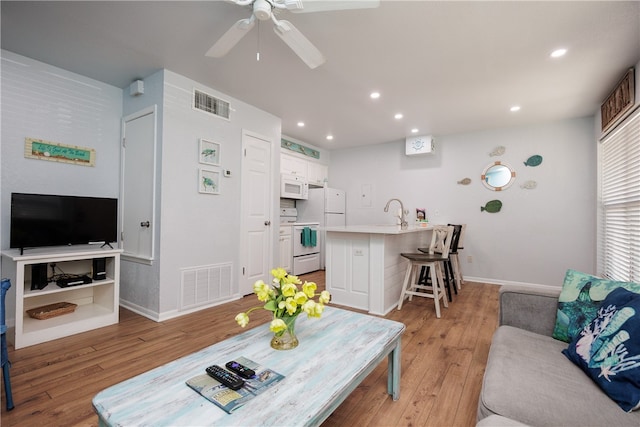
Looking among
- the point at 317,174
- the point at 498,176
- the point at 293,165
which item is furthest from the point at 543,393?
the point at 317,174

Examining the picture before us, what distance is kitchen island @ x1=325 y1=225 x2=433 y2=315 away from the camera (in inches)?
122

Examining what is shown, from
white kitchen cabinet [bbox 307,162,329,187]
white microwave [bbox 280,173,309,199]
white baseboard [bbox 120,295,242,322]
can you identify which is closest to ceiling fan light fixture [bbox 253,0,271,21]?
white baseboard [bbox 120,295,242,322]

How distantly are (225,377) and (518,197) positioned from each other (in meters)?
4.99

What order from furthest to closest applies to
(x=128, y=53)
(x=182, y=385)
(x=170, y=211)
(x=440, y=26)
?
(x=170, y=211) < (x=128, y=53) < (x=440, y=26) < (x=182, y=385)

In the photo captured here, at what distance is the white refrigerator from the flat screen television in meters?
3.37

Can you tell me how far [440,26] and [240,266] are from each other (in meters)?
3.27

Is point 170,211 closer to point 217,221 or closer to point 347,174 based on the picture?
point 217,221

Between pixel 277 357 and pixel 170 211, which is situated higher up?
pixel 170 211

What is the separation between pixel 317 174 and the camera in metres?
6.09

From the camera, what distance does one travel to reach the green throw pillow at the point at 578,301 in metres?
1.46

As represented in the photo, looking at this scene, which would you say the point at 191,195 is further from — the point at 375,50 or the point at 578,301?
the point at 578,301

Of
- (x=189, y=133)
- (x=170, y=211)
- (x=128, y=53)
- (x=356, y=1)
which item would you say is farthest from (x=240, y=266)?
(x=356, y=1)

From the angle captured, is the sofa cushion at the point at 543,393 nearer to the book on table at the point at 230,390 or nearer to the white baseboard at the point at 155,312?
the book on table at the point at 230,390

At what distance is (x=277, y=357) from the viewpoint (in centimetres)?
131
